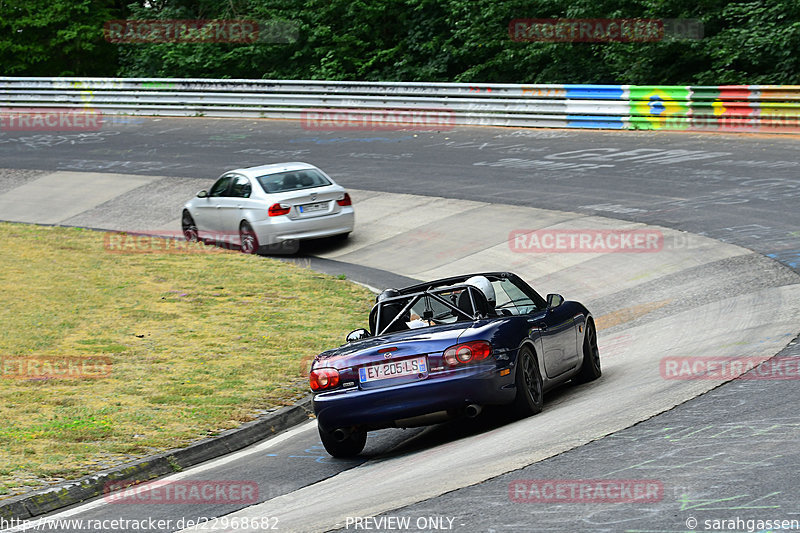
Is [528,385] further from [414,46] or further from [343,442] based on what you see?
[414,46]

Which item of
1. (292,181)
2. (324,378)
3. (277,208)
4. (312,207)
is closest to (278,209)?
(277,208)

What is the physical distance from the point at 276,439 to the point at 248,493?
2083 millimetres

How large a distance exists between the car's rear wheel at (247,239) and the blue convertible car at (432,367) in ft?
35.1

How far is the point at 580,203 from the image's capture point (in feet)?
67.0

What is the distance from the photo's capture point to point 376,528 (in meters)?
6.27

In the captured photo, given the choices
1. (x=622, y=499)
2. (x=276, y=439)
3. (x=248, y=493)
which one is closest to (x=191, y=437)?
(x=276, y=439)

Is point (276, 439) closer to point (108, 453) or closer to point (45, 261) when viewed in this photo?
point (108, 453)

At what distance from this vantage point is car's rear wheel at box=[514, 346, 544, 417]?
8.77 m

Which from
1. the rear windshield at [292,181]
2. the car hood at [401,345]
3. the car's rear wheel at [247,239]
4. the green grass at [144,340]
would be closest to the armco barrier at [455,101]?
the rear windshield at [292,181]

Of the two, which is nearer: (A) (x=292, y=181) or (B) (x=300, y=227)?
(B) (x=300, y=227)

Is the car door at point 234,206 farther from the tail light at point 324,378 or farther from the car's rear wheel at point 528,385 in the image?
the car's rear wheel at point 528,385

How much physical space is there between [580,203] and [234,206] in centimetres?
638

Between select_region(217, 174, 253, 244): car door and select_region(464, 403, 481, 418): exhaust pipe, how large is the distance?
12142mm

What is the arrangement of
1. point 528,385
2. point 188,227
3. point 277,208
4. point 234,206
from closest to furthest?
point 528,385 → point 277,208 → point 234,206 → point 188,227
